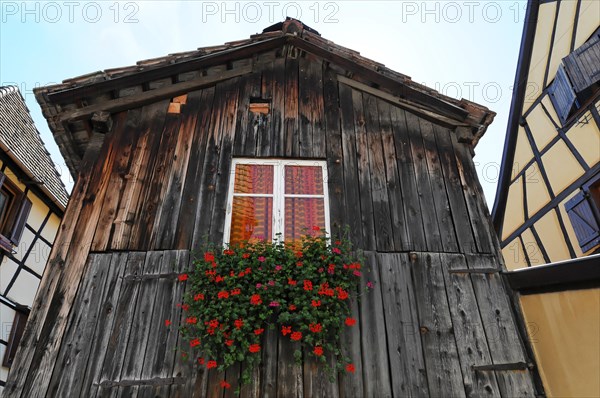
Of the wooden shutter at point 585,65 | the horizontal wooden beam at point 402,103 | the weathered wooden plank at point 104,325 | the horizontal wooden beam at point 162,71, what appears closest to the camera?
the weathered wooden plank at point 104,325

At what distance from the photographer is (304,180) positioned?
4.51m

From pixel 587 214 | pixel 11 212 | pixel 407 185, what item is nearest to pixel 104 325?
pixel 407 185

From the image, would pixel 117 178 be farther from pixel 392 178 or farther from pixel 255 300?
pixel 392 178

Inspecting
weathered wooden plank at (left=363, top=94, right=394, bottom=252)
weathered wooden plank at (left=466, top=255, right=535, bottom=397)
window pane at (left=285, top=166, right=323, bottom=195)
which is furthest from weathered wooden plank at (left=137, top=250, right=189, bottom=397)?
weathered wooden plank at (left=466, top=255, right=535, bottom=397)

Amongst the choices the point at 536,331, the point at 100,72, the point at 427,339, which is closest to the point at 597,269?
the point at 536,331

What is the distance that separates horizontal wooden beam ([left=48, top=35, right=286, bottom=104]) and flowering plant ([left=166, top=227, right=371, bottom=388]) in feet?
8.77

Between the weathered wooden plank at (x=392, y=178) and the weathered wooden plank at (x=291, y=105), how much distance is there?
44.1 inches

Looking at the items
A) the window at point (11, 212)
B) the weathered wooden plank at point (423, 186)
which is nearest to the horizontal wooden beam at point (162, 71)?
the weathered wooden plank at point (423, 186)

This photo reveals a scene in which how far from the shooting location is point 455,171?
Result: 4695 millimetres

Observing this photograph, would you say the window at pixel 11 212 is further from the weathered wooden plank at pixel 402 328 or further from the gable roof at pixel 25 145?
the weathered wooden plank at pixel 402 328

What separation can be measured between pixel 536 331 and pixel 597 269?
2.86 ft

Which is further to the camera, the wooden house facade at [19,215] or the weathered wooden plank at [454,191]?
the wooden house facade at [19,215]

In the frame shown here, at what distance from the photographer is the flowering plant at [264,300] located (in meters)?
3.28

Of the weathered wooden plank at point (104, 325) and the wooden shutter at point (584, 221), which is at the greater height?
the wooden shutter at point (584, 221)
